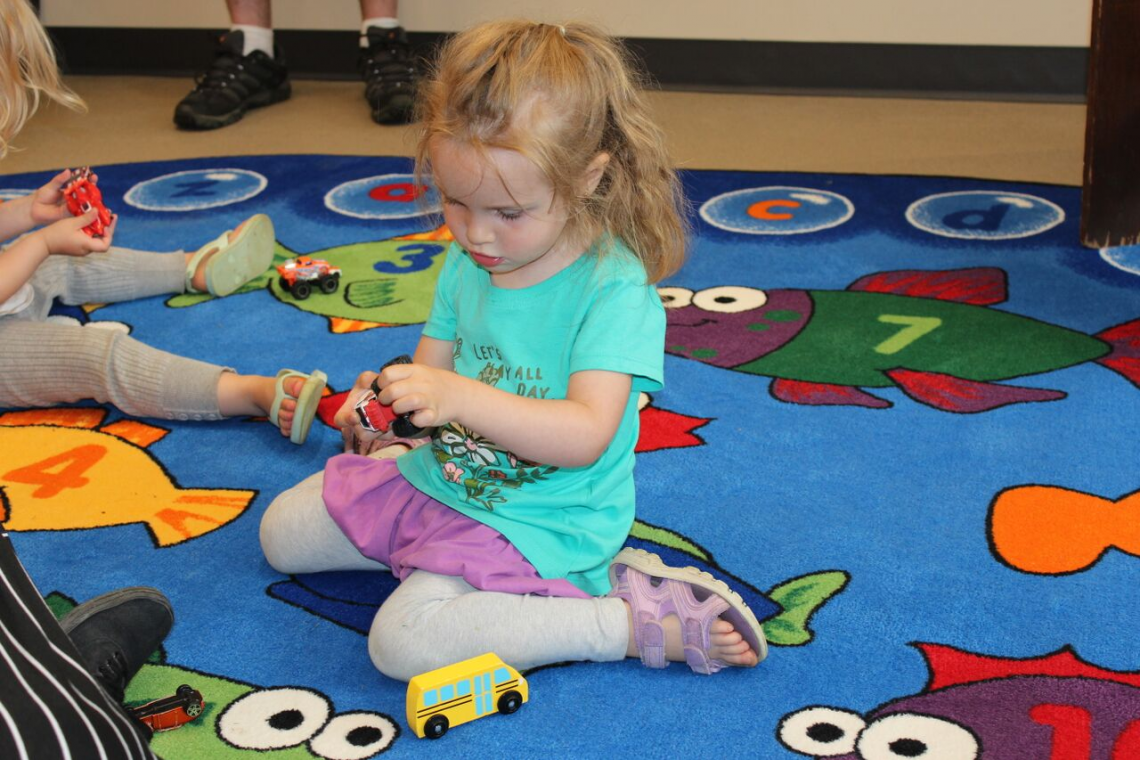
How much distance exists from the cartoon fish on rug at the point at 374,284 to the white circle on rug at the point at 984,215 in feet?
2.38

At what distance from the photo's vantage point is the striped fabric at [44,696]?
580 mm

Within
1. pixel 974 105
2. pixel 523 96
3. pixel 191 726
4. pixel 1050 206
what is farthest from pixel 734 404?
pixel 974 105

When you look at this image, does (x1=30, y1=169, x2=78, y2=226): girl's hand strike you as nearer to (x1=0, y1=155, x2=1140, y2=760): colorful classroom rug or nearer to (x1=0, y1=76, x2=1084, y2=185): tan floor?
(x1=0, y1=155, x2=1140, y2=760): colorful classroom rug

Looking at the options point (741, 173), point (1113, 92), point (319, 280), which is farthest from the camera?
point (741, 173)

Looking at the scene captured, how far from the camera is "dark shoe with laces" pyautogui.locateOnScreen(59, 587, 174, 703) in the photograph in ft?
2.71

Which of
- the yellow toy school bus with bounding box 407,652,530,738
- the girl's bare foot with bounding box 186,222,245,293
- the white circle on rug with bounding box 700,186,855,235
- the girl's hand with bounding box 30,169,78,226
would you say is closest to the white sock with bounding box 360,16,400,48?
the white circle on rug with bounding box 700,186,855,235

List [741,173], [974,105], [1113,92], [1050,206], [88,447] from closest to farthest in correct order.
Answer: [88,447]
[1113,92]
[1050,206]
[741,173]
[974,105]

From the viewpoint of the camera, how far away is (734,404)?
4.11 feet

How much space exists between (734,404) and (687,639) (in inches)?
17.1

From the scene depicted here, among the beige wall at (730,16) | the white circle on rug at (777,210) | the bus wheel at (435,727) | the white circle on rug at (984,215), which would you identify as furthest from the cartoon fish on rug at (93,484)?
the beige wall at (730,16)

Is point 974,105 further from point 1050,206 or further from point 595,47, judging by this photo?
point 595,47

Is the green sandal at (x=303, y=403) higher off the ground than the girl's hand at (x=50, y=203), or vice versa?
the girl's hand at (x=50, y=203)

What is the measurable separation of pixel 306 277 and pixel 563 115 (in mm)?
834

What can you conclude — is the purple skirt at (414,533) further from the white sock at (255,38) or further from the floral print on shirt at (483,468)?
the white sock at (255,38)
